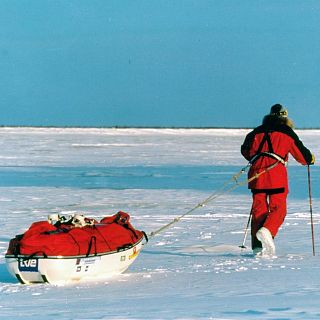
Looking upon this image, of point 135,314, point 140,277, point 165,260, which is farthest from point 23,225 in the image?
point 135,314

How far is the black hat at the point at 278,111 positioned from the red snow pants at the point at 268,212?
2.21ft

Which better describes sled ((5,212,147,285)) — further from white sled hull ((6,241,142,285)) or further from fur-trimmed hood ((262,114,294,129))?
fur-trimmed hood ((262,114,294,129))

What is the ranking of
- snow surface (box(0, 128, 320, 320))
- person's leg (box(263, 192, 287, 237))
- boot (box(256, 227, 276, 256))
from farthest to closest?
person's leg (box(263, 192, 287, 237))
boot (box(256, 227, 276, 256))
snow surface (box(0, 128, 320, 320))

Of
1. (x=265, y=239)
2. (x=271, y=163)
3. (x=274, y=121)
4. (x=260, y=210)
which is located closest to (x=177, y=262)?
(x=265, y=239)

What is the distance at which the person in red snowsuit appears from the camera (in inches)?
278

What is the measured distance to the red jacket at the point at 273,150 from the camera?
707 cm

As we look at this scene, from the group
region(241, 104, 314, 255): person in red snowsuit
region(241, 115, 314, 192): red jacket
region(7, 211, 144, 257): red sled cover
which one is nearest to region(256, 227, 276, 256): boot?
region(241, 104, 314, 255): person in red snowsuit

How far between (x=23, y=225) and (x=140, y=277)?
4.05m

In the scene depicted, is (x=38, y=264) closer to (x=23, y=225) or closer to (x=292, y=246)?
(x=292, y=246)

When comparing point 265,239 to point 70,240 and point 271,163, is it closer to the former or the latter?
point 271,163

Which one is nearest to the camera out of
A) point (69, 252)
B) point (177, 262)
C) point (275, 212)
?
point (69, 252)

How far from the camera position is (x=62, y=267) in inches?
218

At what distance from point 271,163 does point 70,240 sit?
7.40 feet

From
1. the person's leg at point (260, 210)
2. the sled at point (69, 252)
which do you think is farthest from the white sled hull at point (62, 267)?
the person's leg at point (260, 210)
